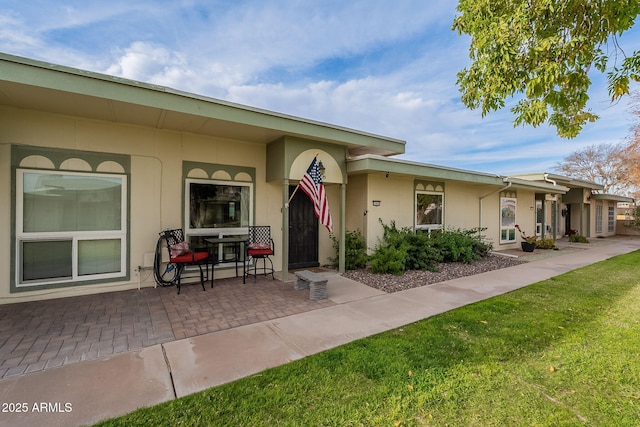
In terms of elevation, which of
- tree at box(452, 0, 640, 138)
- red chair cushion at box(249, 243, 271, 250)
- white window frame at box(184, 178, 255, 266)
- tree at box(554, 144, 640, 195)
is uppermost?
tree at box(554, 144, 640, 195)

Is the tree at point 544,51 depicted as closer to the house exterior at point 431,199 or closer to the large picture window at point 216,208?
the house exterior at point 431,199

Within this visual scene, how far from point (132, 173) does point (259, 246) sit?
105 inches

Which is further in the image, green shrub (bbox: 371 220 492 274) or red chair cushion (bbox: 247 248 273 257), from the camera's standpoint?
green shrub (bbox: 371 220 492 274)

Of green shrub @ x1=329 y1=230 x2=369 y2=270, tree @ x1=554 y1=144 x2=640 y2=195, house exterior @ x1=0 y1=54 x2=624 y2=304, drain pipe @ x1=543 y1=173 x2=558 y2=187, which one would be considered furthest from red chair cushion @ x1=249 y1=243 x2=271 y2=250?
tree @ x1=554 y1=144 x2=640 y2=195

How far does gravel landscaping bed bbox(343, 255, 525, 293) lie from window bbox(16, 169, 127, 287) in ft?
15.3

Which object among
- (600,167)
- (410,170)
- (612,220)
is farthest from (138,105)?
(600,167)

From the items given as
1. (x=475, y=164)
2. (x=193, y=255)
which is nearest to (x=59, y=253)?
(x=193, y=255)

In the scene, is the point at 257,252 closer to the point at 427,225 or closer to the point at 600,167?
the point at 427,225

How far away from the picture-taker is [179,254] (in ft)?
16.4

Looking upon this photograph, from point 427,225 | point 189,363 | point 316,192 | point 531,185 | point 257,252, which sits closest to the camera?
point 189,363

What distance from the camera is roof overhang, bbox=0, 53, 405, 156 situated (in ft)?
11.3

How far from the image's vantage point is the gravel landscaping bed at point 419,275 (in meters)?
5.71

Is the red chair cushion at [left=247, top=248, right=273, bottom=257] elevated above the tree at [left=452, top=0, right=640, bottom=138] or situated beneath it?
situated beneath

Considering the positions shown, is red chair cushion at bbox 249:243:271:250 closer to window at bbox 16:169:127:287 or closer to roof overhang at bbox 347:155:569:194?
window at bbox 16:169:127:287
